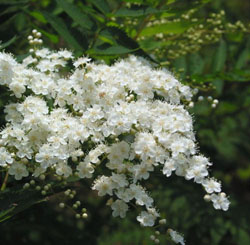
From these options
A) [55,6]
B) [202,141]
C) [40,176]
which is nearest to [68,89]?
[40,176]

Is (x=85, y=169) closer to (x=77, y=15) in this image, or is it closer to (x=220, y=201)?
(x=220, y=201)

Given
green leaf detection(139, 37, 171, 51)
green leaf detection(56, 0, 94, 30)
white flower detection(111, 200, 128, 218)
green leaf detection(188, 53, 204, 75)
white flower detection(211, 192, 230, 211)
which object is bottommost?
white flower detection(111, 200, 128, 218)

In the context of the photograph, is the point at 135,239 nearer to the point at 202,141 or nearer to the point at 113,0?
the point at 202,141

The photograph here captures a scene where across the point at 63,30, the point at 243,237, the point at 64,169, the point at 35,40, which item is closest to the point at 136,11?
the point at 63,30

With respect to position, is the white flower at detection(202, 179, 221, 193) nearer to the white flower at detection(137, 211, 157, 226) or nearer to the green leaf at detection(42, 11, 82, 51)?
the white flower at detection(137, 211, 157, 226)

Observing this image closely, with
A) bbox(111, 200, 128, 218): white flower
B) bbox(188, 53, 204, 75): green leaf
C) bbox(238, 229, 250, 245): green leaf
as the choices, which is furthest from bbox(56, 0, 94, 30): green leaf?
bbox(238, 229, 250, 245): green leaf

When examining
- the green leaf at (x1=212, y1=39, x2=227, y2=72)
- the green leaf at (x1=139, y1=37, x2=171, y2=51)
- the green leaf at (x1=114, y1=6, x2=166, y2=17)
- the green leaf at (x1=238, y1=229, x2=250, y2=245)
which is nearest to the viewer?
the green leaf at (x1=114, y1=6, x2=166, y2=17)
